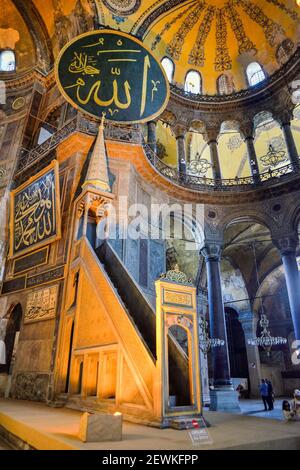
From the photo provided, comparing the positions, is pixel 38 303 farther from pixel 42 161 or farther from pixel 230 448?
pixel 230 448

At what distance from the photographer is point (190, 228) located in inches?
448

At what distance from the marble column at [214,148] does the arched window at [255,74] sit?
268 centimetres

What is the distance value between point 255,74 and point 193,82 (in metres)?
2.66

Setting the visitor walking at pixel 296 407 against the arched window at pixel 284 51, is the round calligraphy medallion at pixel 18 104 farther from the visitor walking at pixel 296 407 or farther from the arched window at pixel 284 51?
the visitor walking at pixel 296 407

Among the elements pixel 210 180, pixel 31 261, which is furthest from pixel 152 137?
pixel 31 261

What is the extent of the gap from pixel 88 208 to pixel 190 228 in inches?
212

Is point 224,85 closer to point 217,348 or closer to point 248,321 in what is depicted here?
point 248,321

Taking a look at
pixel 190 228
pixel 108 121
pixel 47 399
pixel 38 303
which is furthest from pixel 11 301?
pixel 190 228

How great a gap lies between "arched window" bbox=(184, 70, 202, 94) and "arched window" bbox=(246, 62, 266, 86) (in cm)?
213

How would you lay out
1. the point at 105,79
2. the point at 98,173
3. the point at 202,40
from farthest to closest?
the point at 202,40, the point at 105,79, the point at 98,173

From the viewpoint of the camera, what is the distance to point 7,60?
42.7ft

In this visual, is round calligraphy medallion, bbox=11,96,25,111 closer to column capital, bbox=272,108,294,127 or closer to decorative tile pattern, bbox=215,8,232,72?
decorative tile pattern, bbox=215,8,232,72

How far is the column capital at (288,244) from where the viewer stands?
9.72 meters

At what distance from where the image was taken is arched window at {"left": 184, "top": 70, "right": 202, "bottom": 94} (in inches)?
535
